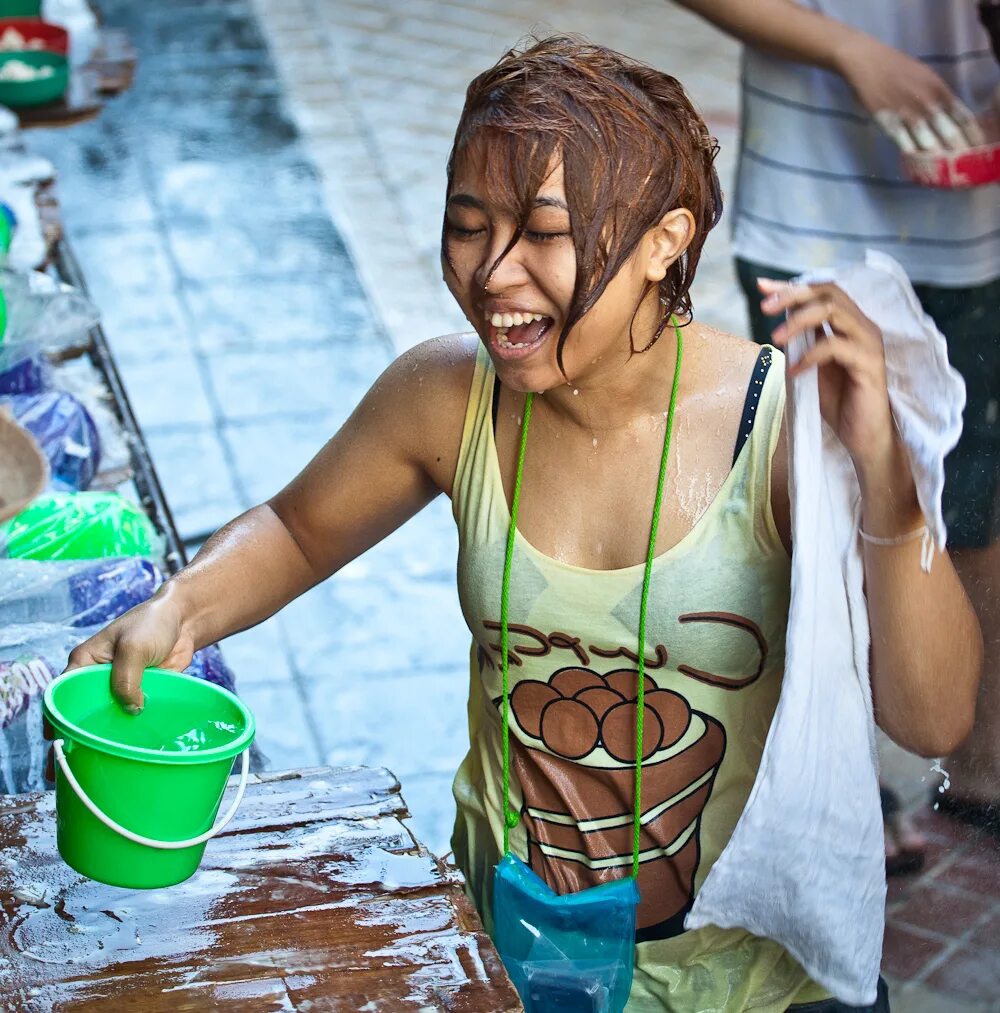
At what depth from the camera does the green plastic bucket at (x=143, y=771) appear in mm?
1633

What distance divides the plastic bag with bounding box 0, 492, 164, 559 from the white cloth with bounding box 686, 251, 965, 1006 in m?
1.28

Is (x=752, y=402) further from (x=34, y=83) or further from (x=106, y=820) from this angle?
(x=34, y=83)

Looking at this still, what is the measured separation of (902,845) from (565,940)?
60 cm

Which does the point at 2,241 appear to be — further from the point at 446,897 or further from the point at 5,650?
the point at 446,897

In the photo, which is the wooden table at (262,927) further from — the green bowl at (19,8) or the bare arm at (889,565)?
the green bowl at (19,8)

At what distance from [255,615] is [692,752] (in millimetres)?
618

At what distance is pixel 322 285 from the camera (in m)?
5.92

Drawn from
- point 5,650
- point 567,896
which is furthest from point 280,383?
point 567,896

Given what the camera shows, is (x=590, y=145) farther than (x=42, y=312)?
No

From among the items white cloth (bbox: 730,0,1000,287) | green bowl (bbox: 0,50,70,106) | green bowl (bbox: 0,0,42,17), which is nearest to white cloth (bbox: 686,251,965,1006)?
white cloth (bbox: 730,0,1000,287)

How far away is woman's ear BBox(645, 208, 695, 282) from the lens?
1.75 meters

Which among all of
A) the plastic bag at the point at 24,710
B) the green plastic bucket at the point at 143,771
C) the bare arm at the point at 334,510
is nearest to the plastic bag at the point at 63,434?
the plastic bag at the point at 24,710

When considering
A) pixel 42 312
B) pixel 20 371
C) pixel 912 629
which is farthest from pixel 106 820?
pixel 42 312

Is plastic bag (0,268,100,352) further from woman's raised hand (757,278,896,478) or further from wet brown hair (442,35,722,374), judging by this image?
woman's raised hand (757,278,896,478)
